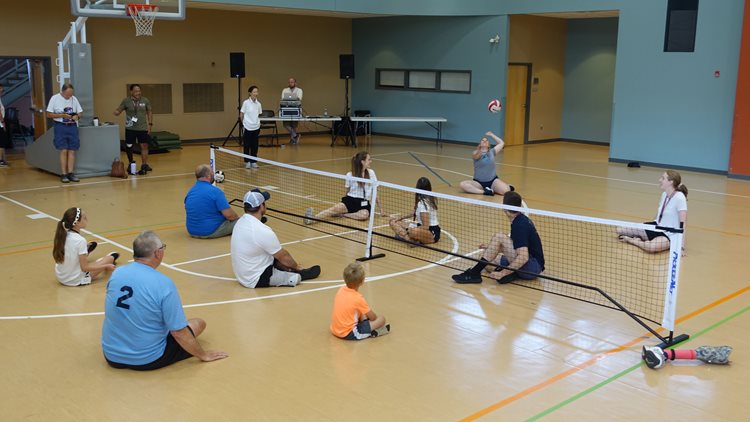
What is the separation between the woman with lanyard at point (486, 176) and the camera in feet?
47.7

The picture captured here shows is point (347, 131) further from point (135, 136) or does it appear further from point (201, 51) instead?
point (135, 136)

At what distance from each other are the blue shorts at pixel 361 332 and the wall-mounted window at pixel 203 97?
59.1ft

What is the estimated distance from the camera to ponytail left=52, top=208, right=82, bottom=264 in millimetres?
8070

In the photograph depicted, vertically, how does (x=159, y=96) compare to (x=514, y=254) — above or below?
above

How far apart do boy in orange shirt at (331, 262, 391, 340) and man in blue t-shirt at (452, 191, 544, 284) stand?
2107 mm

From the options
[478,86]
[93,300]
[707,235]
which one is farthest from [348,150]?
[93,300]

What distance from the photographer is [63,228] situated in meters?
8.17

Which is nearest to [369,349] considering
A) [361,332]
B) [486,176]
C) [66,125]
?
[361,332]

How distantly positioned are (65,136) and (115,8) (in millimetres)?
3010

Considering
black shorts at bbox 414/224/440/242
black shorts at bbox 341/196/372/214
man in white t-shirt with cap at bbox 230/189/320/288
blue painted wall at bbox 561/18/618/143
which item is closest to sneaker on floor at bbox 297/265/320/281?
man in white t-shirt with cap at bbox 230/189/320/288

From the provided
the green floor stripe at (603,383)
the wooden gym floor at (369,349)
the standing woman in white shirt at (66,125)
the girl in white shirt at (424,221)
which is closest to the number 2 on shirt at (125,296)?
the wooden gym floor at (369,349)

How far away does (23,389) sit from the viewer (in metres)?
5.86

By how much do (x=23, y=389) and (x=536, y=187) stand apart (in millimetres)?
12062

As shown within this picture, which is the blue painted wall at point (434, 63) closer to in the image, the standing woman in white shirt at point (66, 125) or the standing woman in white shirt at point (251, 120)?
the standing woman in white shirt at point (251, 120)
